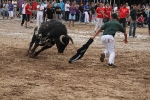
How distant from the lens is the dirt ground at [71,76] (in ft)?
28.3

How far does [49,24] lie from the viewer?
13.6 metres

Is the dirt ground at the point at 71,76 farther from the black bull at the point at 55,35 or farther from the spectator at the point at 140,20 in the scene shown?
the spectator at the point at 140,20

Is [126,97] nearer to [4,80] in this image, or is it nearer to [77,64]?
[4,80]

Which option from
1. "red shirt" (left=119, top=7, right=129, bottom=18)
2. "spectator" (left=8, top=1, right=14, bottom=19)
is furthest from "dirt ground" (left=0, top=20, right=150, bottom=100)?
"spectator" (left=8, top=1, right=14, bottom=19)

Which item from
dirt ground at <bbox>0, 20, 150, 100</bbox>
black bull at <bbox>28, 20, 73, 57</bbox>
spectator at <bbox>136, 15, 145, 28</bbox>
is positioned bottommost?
dirt ground at <bbox>0, 20, 150, 100</bbox>

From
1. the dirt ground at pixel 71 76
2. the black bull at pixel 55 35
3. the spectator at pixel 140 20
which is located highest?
the black bull at pixel 55 35

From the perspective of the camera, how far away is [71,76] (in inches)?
424

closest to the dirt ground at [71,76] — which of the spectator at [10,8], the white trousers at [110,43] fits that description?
the white trousers at [110,43]

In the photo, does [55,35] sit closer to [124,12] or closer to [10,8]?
[124,12]

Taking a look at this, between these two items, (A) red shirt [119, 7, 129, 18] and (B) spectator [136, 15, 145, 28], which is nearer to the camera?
(A) red shirt [119, 7, 129, 18]

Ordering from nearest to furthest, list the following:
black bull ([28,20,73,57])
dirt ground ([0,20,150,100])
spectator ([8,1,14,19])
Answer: dirt ground ([0,20,150,100]) → black bull ([28,20,73,57]) → spectator ([8,1,14,19])

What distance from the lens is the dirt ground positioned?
862 cm

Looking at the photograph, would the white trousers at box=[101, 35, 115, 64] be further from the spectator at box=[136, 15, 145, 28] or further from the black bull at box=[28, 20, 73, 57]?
the spectator at box=[136, 15, 145, 28]

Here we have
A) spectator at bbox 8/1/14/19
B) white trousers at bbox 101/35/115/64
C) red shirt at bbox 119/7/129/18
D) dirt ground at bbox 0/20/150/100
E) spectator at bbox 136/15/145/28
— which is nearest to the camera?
dirt ground at bbox 0/20/150/100
